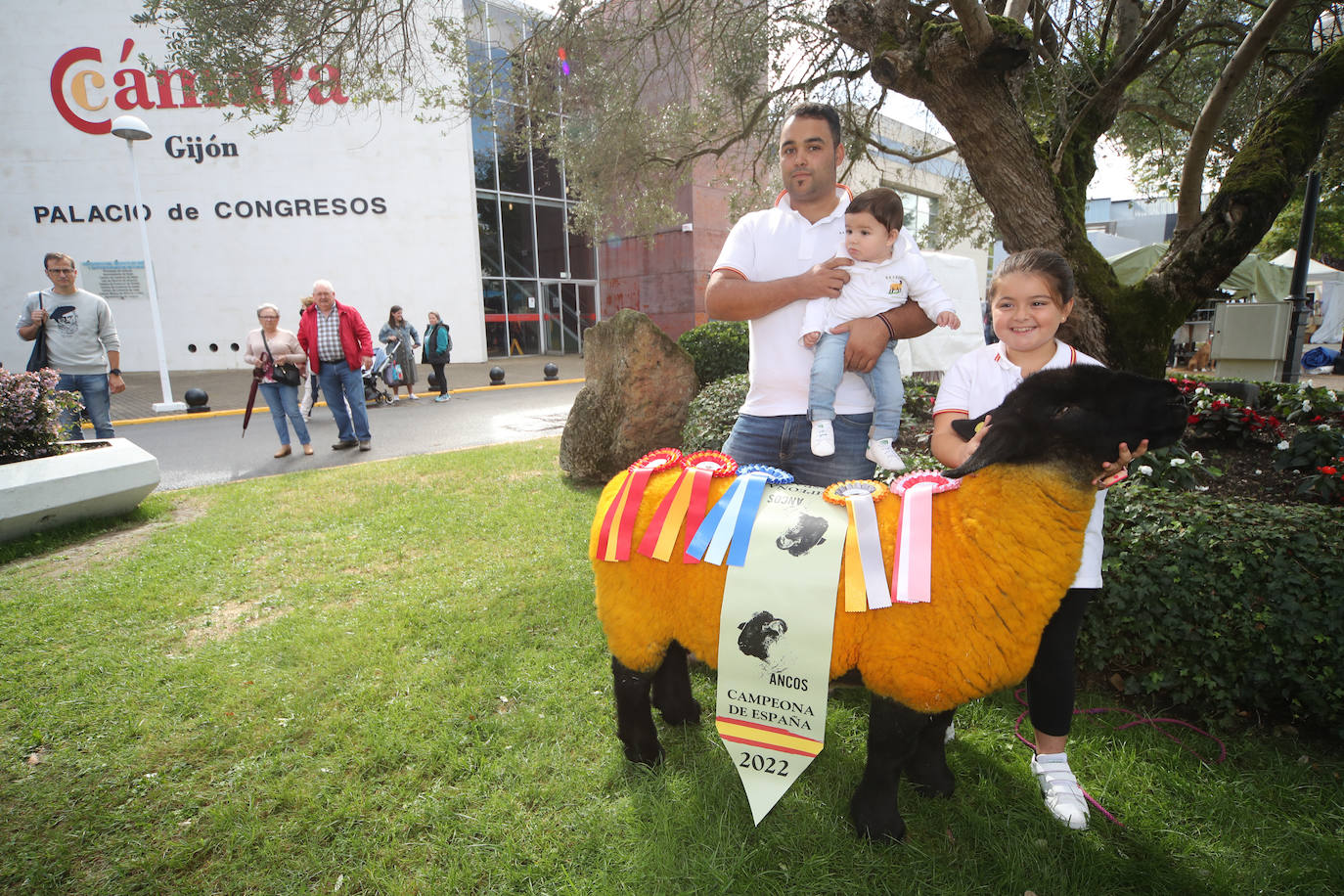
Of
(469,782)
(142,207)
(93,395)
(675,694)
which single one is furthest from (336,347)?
(142,207)

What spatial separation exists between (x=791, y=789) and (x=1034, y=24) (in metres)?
6.93

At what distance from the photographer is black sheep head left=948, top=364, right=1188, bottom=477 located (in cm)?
180

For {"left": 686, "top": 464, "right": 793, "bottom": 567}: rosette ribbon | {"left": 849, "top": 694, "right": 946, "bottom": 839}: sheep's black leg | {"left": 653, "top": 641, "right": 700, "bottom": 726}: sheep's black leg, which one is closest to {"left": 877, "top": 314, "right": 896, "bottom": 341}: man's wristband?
{"left": 686, "top": 464, "right": 793, "bottom": 567}: rosette ribbon

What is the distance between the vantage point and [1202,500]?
10.2 feet

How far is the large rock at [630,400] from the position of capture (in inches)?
249

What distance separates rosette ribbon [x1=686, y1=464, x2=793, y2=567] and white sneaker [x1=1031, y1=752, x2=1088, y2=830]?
141 cm

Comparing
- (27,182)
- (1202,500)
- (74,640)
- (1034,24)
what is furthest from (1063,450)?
(27,182)

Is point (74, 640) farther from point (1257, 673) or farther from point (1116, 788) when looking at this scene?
point (1257, 673)

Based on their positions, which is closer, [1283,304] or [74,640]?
[74,640]

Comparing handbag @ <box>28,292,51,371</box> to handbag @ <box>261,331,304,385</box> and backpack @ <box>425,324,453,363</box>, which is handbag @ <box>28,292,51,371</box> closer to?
handbag @ <box>261,331,304,385</box>

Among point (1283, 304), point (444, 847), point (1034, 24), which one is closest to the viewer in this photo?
point (444, 847)

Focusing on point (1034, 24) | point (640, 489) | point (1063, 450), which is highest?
point (1034, 24)

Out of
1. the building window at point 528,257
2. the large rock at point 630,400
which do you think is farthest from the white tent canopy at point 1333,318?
the large rock at point 630,400

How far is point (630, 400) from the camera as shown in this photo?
6.34 meters
